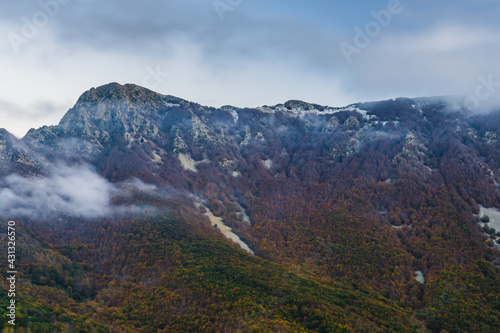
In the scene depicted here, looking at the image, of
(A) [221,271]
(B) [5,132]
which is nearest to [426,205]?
(A) [221,271]

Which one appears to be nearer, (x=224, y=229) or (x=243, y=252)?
(x=243, y=252)

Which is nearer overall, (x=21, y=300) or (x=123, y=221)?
(x=21, y=300)

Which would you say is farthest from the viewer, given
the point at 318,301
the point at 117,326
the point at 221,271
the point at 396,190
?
the point at 396,190

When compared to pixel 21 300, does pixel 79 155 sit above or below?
Answer: above

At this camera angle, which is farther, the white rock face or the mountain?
the white rock face

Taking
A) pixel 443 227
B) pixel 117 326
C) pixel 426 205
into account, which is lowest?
pixel 117 326

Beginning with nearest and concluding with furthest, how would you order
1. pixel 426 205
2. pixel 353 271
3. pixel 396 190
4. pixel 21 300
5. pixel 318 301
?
pixel 21 300 < pixel 318 301 < pixel 353 271 < pixel 426 205 < pixel 396 190

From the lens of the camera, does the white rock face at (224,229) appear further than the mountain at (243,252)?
Yes

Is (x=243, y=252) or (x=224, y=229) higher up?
(x=224, y=229)

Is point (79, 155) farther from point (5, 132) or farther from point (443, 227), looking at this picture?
point (443, 227)

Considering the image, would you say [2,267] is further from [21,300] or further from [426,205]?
[426,205]
